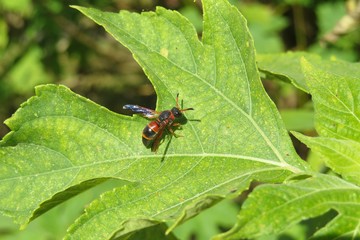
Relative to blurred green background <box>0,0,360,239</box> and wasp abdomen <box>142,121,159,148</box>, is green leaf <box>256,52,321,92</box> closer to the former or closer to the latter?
wasp abdomen <box>142,121,159,148</box>

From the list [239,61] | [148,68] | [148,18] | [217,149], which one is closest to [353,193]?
[217,149]

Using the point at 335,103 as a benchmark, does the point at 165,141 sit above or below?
below

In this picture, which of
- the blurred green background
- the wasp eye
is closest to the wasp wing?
the wasp eye

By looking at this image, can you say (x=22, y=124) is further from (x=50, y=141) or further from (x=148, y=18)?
(x=148, y=18)

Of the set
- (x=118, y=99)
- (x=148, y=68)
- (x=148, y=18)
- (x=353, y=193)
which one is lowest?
(x=118, y=99)

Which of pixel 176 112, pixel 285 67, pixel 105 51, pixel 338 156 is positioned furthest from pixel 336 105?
pixel 105 51

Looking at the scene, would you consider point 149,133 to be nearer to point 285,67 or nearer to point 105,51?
point 285,67

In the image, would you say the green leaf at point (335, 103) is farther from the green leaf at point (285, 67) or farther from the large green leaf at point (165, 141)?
the green leaf at point (285, 67)
